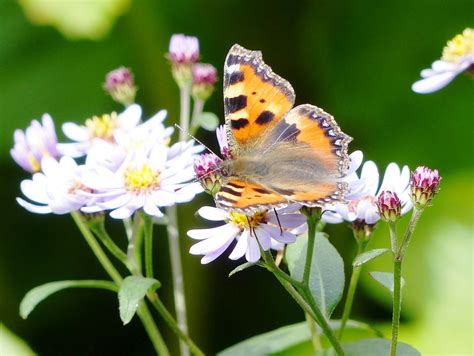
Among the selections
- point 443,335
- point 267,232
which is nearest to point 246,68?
point 267,232

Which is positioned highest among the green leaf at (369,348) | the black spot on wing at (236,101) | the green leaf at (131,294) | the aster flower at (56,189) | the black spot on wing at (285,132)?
the black spot on wing at (236,101)

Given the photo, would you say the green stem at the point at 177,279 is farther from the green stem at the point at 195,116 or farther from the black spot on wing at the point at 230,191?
the black spot on wing at the point at 230,191

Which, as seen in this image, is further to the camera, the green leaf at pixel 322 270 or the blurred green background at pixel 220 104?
the blurred green background at pixel 220 104

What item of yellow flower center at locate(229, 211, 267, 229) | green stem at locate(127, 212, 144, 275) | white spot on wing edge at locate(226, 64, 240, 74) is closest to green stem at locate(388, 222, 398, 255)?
yellow flower center at locate(229, 211, 267, 229)

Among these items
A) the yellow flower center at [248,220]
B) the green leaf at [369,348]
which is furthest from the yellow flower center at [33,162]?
the green leaf at [369,348]

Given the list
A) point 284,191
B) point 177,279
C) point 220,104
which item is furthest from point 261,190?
point 220,104

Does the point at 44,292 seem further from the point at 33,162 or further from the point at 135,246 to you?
the point at 33,162
